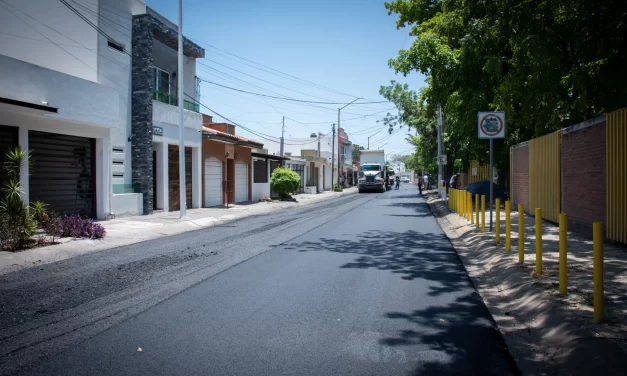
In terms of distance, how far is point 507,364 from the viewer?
4.02 m

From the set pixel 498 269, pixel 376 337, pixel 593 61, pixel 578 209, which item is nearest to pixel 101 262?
pixel 376 337

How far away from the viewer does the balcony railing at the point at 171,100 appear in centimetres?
1947

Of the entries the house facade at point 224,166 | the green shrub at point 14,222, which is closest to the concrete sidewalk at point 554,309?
the green shrub at point 14,222

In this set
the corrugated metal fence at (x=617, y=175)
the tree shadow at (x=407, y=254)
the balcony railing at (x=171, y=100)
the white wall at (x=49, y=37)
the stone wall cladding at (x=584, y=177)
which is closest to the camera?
the tree shadow at (x=407, y=254)

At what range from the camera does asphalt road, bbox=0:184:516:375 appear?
3.98 metres

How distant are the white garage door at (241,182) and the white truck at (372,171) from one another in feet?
66.6

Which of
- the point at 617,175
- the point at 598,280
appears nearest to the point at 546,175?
the point at 617,175

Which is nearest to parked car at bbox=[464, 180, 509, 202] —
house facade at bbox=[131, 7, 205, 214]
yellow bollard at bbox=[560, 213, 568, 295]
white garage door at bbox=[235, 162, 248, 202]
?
house facade at bbox=[131, 7, 205, 214]

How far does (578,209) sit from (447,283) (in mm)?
5973

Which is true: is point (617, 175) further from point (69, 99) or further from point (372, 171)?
point (372, 171)

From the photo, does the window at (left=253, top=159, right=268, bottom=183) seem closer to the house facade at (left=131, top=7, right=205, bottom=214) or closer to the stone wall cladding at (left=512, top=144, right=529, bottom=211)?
the house facade at (left=131, top=7, right=205, bottom=214)

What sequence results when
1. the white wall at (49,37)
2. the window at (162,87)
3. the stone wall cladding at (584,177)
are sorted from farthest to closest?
the window at (162,87) < the white wall at (49,37) < the stone wall cladding at (584,177)

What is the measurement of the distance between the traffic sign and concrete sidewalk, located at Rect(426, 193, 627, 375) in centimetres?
317

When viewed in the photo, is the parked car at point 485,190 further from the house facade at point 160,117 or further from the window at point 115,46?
the window at point 115,46
